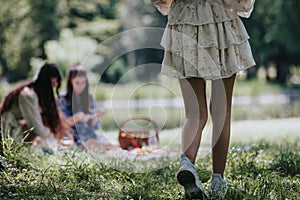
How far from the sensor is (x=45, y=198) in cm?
292

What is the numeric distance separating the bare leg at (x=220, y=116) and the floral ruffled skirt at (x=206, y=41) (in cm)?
8

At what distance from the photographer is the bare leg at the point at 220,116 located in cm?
311

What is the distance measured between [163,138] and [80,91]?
1484 mm

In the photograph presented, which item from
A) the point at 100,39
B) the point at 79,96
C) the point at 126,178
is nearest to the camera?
the point at 126,178

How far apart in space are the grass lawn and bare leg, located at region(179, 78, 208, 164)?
27 cm

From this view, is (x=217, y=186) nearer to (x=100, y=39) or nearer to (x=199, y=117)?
(x=199, y=117)

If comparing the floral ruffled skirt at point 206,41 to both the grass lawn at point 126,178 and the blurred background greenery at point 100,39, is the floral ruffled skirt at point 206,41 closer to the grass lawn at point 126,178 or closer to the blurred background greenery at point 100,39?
the grass lawn at point 126,178

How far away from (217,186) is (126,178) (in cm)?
72

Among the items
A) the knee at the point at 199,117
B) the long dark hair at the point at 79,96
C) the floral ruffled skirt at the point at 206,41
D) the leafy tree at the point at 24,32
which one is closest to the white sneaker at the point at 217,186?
the knee at the point at 199,117

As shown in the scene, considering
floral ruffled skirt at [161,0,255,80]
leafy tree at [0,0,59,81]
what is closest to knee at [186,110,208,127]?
floral ruffled skirt at [161,0,255,80]

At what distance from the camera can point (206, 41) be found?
306 cm

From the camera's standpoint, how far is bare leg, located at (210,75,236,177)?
3109 mm

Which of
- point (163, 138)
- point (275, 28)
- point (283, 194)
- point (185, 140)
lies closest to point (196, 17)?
point (185, 140)

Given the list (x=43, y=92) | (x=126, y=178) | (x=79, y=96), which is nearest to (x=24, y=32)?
(x=79, y=96)
